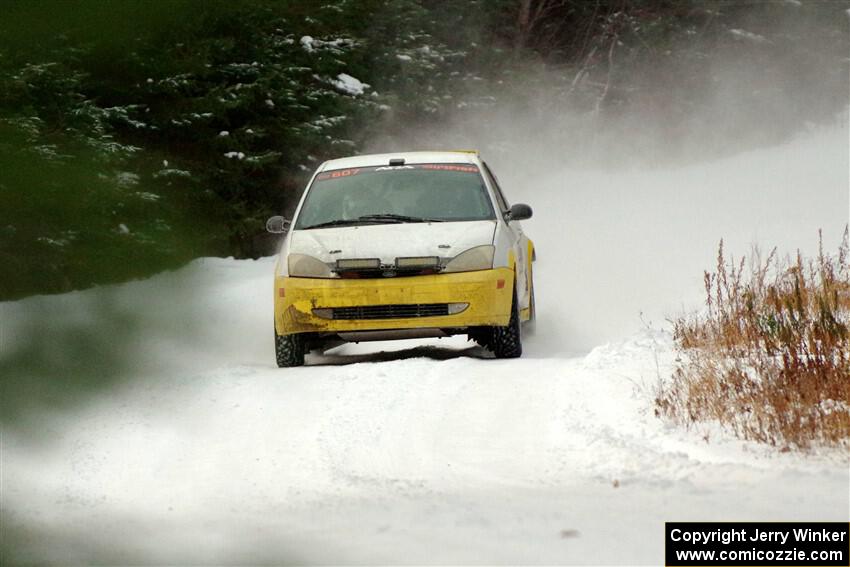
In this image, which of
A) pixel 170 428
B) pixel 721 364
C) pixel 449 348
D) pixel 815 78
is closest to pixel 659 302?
pixel 449 348

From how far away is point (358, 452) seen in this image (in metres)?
6.04

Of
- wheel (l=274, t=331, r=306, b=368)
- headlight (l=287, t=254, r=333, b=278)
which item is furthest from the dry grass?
wheel (l=274, t=331, r=306, b=368)

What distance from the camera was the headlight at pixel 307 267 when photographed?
895 centimetres

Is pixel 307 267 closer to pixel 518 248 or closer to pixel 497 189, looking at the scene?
pixel 518 248

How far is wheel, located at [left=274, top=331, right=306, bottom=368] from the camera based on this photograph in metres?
9.14

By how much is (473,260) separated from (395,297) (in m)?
0.65

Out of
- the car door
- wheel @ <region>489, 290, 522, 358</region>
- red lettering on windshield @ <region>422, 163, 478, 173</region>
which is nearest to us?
wheel @ <region>489, 290, 522, 358</region>

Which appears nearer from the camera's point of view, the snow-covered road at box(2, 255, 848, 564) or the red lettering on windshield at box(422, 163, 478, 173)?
the snow-covered road at box(2, 255, 848, 564)

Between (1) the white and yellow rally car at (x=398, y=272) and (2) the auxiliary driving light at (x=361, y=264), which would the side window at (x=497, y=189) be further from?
(2) the auxiliary driving light at (x=361, y=264)

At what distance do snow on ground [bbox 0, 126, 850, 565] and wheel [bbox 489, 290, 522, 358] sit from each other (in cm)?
82

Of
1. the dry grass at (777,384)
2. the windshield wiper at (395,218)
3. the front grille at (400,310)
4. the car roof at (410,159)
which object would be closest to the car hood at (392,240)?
the windshield wiper at (395,218)

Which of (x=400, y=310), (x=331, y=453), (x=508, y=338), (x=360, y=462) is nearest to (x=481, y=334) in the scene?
(x=508, y=338)

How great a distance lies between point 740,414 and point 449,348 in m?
5.12

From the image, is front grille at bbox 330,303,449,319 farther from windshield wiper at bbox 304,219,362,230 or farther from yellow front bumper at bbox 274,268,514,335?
windshield wiper at bbox 304,219,362,230
